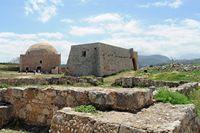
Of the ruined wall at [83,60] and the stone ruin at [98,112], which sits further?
the ruined wall at [83,60]

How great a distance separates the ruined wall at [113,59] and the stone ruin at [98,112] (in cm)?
2509

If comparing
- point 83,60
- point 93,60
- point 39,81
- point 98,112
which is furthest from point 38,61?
point 98,112

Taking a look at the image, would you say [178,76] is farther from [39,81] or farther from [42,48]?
[42,48]

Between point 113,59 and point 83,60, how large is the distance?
12.9 feet

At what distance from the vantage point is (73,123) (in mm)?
5641

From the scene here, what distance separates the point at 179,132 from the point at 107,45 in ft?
99.8

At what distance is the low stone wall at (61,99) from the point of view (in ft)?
21.3

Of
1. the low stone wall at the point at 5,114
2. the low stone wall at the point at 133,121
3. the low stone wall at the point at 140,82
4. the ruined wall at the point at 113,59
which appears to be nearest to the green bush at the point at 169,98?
the low stone wall at the point at 133,121

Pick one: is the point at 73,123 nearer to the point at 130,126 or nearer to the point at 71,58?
the point at 130,126

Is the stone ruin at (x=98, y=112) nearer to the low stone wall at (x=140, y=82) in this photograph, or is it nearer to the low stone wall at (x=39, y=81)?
the low stone wall at (x=39, y=81)

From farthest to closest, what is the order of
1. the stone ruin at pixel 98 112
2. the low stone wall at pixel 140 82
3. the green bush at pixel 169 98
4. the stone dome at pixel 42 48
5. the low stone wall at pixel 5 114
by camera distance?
the stone dome at pixel 42 48 < the low stone wall at pixel 140 82 < the low stone wall at pixel 5 114 < the green bush at pixel 169 98 < the stone ruin at pixel 98 112

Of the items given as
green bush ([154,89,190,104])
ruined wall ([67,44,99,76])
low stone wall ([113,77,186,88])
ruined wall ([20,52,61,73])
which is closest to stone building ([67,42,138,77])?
ruined wall ([67,44,99,76])

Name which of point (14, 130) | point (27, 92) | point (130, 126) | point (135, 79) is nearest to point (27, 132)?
point (14, 130)

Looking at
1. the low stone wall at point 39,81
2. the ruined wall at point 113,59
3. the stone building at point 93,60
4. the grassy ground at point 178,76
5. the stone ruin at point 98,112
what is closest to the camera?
the stone ruin at point 98,112
